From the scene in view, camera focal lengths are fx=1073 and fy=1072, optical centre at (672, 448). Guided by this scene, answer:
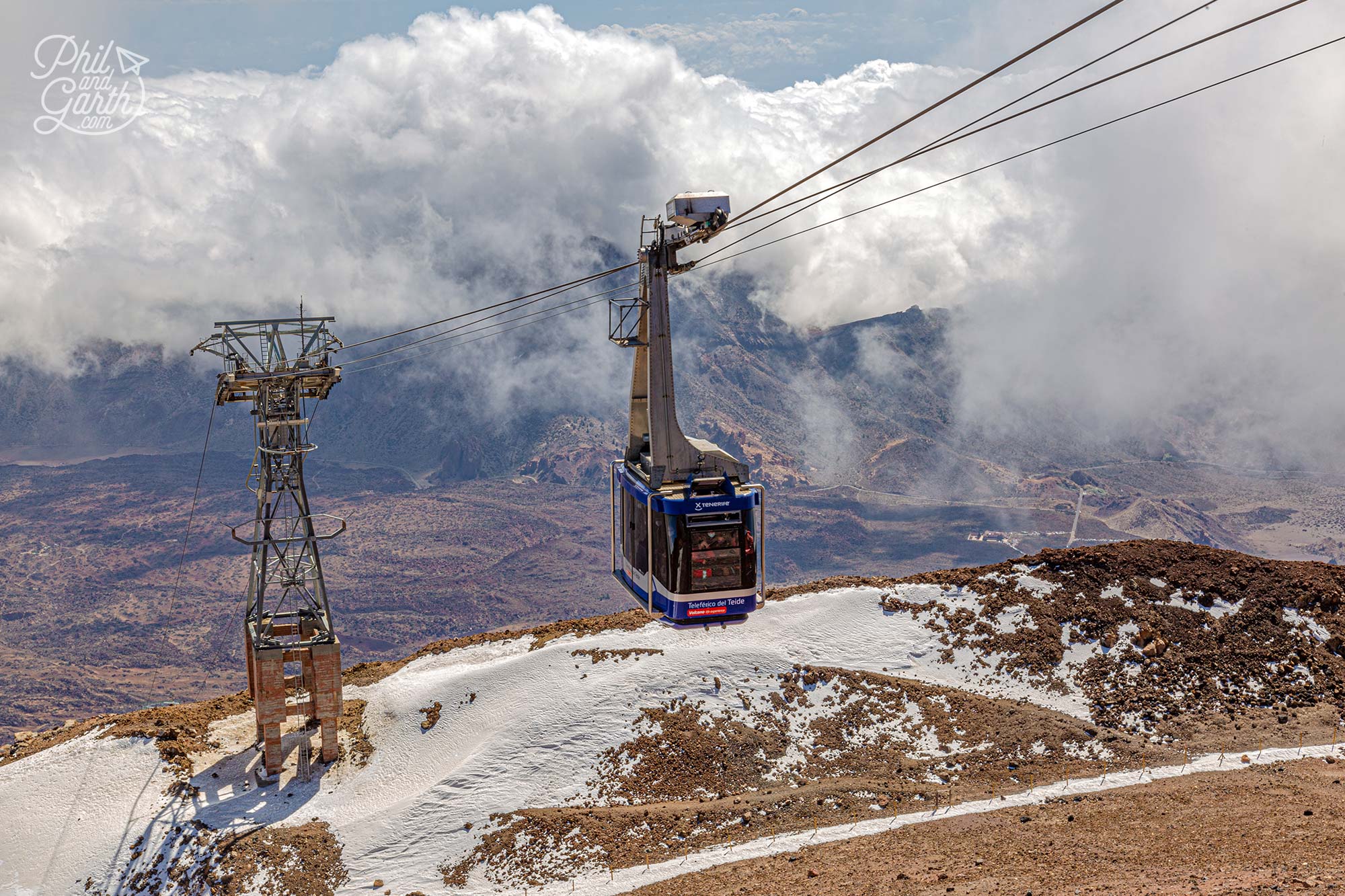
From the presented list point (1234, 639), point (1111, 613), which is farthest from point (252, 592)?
point (1234, 639)

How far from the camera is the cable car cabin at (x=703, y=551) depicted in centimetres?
3080

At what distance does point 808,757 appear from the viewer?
40.9m

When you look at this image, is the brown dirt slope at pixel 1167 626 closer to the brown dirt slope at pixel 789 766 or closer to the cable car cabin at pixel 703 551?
the brown dirt slope at pixel 789 766

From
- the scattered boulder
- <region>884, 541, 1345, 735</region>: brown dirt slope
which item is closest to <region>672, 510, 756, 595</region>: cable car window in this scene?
the scattered boulder

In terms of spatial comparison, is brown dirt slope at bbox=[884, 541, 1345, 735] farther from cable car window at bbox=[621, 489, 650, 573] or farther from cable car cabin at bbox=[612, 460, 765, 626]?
cable car window at bbox=[621, 489, 650, 573]

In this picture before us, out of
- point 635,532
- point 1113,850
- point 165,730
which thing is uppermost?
point 635,532

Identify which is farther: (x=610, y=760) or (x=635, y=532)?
(x=610, y=760)

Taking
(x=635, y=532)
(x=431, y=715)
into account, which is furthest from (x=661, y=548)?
(x=431, y=715)

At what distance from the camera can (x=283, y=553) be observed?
149ft

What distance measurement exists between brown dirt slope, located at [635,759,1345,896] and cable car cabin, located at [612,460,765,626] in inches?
330

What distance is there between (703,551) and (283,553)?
22.5 metres

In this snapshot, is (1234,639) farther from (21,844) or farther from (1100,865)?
(21,844)

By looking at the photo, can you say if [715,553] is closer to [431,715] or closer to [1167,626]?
[431,715]

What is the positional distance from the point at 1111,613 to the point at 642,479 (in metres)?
25.7
